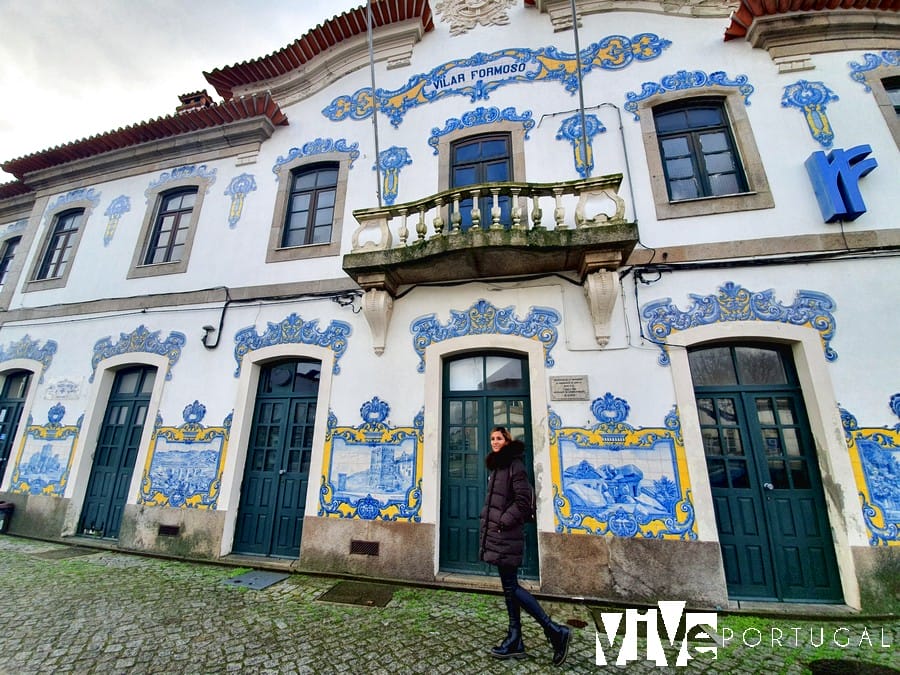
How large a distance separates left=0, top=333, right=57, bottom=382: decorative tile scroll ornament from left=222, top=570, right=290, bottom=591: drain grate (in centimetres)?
613

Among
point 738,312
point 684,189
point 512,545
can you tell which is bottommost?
point 512,545

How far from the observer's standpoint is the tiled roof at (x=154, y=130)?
7176mm

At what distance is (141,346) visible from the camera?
21.8 feet

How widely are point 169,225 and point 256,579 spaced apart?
6.83 metres

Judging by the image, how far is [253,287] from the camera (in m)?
6.33

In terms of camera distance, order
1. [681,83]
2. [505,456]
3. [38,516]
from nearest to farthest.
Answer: [505,456] → [681,83] → [38,516]

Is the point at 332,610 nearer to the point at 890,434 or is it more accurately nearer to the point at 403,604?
the point at 403,604

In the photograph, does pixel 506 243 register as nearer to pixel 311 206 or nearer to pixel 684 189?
pixel 684 189

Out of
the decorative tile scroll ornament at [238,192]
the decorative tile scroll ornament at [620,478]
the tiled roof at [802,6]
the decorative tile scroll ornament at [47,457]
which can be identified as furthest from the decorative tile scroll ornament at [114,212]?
the tiled roof at [802,6]

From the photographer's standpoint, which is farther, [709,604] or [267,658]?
[709,604]

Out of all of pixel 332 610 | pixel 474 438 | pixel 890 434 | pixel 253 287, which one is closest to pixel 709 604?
pixel 890 434

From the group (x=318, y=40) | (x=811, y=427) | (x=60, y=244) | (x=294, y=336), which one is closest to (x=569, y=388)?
(x=811, y=427)

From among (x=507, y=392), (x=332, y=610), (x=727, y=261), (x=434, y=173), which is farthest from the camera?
(x=434, y=173)

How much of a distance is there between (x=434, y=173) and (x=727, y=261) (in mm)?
4378
